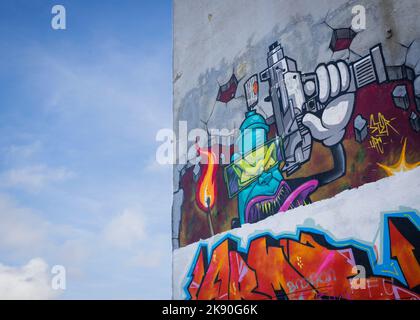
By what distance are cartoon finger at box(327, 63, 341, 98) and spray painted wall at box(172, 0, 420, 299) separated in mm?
23

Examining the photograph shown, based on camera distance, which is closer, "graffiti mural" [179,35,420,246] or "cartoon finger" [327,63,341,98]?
"graffiti mural" [179,35,420,246]

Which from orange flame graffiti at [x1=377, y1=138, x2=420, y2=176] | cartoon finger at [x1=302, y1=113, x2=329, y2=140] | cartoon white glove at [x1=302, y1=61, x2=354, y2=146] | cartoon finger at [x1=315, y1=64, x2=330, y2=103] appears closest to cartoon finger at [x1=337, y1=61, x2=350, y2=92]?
cartoon white glove at [x1=302, y1=61, x2=354, y2=146]

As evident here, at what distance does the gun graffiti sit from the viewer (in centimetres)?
564

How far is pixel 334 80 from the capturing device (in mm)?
7012

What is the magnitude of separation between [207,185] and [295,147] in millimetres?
2880

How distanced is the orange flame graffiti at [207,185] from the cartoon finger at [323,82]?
326cm

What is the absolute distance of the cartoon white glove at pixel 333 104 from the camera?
266 inches

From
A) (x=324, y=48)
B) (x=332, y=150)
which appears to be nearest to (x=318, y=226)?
(x=332, y=150)

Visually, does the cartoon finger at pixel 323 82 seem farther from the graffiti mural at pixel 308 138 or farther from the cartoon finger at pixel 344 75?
the cartoon finger at pixel 344 75

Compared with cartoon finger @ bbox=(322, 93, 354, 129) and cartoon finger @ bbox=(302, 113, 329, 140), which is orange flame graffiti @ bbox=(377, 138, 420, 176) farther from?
cartoon finger @ bbox=(302, 113, 329, 140)

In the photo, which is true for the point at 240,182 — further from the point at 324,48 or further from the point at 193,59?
the point at 193,59

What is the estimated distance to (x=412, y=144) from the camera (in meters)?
5.81

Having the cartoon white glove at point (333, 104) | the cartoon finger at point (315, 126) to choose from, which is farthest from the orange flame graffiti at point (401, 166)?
the cartoon finger at point (315, 126)
